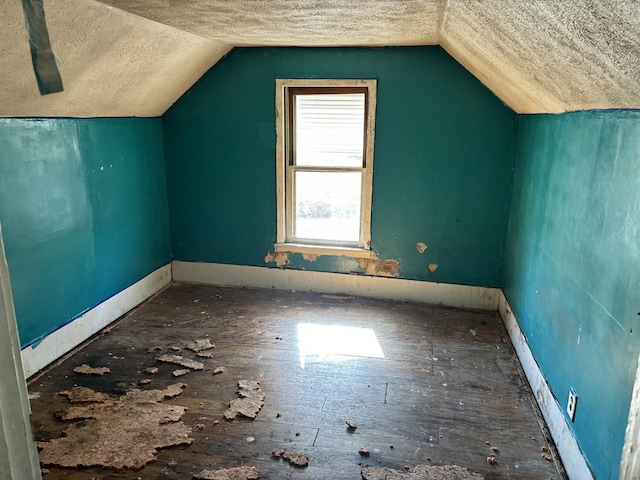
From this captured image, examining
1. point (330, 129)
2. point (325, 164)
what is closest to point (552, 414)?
A: point (325, 164)

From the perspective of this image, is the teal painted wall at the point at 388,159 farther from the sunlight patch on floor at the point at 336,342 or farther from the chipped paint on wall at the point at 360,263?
the sunlight patch on floor at the point at 336,342

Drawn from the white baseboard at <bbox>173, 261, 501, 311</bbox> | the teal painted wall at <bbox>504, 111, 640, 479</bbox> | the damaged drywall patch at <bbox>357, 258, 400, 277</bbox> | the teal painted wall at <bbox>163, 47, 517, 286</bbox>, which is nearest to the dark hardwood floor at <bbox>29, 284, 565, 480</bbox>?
the white baseboard at <bbox>173, 261, 501, 311</bbox>

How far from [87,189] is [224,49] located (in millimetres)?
1616

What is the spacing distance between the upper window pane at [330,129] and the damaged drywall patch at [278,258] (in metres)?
0.91

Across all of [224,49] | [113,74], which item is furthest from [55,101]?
[224,49]

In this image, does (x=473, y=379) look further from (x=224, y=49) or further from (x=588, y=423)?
(x=224, y=49)

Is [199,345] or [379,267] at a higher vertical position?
[379,267]

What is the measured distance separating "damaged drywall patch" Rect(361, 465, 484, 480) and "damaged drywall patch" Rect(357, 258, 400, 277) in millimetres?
2226

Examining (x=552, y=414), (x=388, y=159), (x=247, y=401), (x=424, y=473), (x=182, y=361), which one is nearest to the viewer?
(x=424, y=473)

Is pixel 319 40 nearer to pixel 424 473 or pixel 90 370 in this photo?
pixel 90 370

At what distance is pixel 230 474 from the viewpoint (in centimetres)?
235

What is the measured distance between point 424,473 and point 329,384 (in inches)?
36.1

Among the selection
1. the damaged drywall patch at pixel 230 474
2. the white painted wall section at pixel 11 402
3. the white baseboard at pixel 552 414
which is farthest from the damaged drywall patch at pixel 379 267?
the white painted wall section at pixel 11 402

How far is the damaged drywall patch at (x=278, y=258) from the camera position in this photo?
469 centimetres
